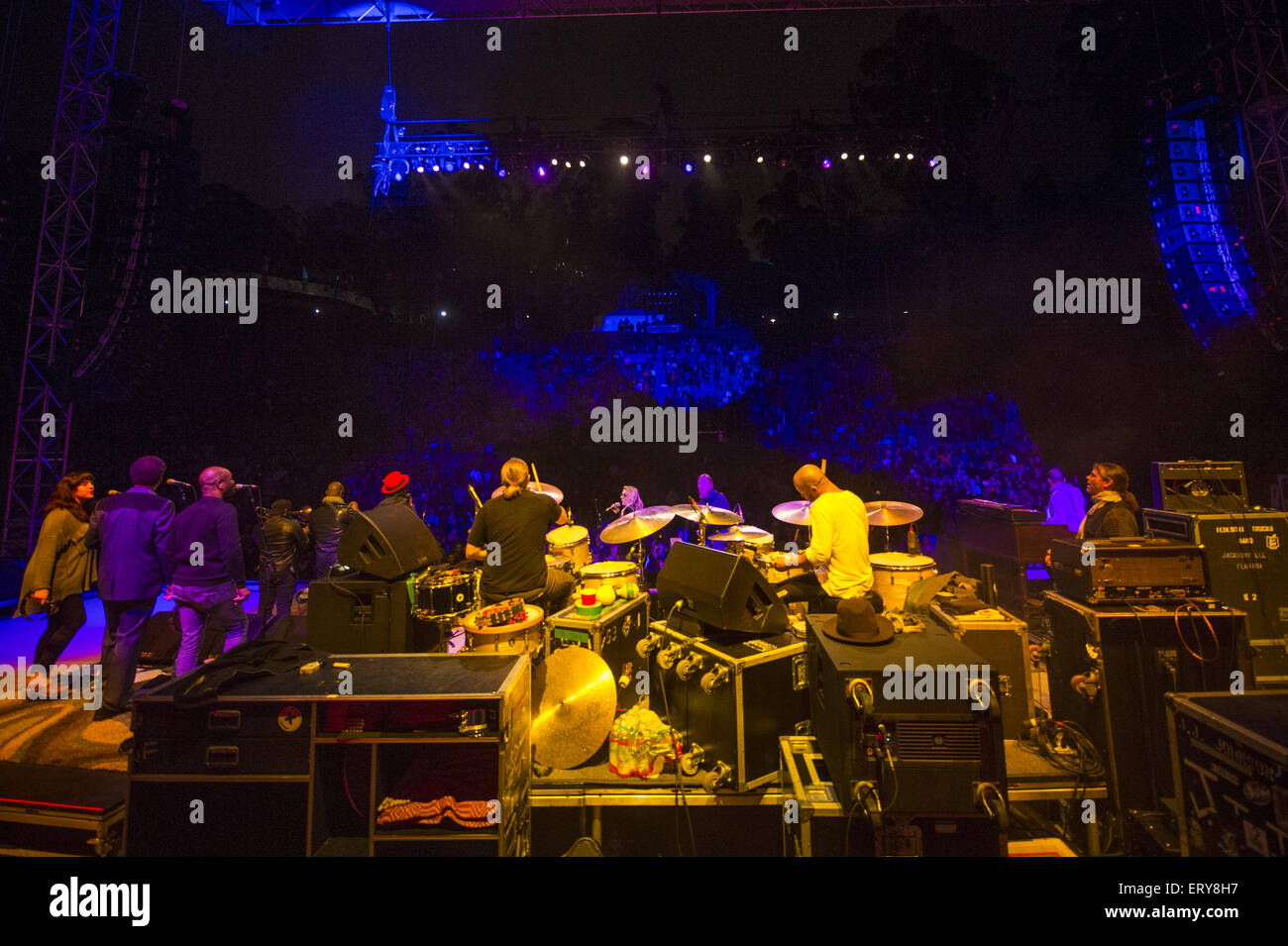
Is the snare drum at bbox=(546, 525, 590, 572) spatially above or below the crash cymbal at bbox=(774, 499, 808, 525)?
below

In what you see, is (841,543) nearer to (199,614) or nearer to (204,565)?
(204,565)

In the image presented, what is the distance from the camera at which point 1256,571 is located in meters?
3.43

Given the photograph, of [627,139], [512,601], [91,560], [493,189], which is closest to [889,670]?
[512,601]

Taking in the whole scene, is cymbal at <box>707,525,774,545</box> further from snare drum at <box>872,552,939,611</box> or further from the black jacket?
the black jacket

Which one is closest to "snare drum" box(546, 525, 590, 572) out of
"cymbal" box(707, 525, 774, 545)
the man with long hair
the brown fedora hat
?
"cymbal" box(707, 525, 774, 545)

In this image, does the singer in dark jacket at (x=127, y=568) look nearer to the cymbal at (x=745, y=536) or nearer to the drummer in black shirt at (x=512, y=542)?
the drummer in black shirt at (x=512, y=542)

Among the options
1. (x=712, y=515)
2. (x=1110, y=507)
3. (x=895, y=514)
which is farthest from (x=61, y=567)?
(x=1110, y=507)

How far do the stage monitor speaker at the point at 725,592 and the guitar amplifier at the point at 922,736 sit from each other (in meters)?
0.65

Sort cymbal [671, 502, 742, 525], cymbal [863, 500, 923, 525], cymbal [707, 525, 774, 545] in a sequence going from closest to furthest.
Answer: cymbal [707, 525, 774, 545] → cymbal [671, 502, 742, 525] → cymbal [863, 500, 923, 525]

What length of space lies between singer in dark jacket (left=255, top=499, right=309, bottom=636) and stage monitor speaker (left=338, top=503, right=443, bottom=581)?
2.65 metres

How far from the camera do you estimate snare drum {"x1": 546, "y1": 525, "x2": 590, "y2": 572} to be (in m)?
4.52

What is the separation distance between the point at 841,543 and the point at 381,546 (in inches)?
113

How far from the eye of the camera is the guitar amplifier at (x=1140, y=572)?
270cm
